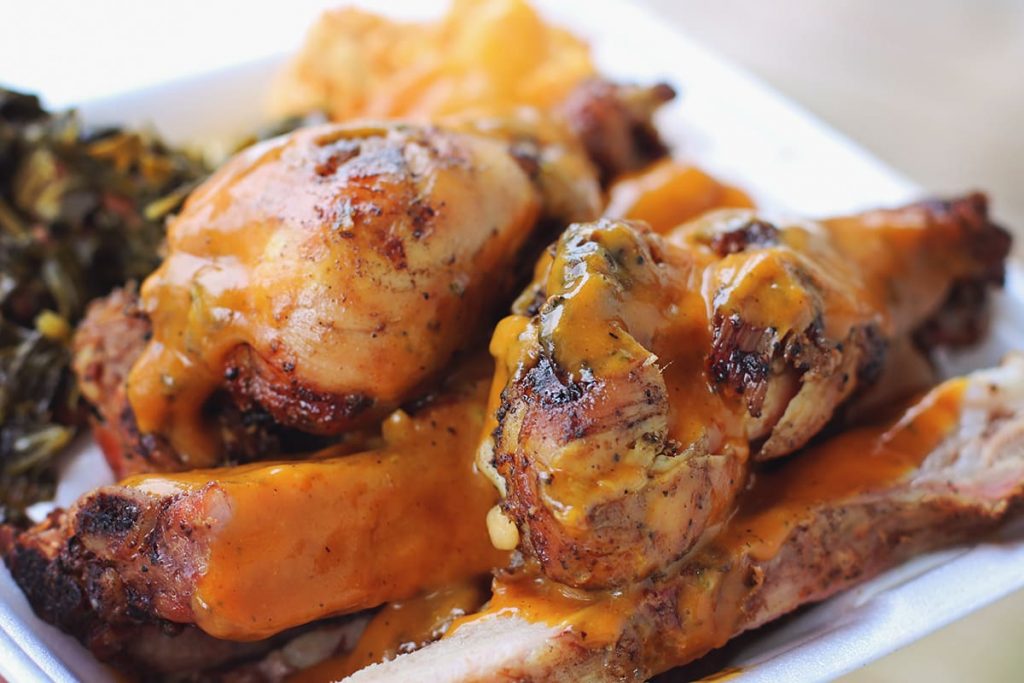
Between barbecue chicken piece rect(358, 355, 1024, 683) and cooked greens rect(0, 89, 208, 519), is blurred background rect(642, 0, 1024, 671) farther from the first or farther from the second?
→ cooked greens rect(0, 89, 208, 519)

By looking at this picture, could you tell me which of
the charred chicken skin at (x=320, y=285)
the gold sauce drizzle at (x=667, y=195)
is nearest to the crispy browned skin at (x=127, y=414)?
the charred chicken skin at (x=320, y=285)

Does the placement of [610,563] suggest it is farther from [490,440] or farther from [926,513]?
[926,513]

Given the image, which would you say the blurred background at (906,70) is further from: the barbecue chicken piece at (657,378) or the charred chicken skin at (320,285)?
the charred chicken skin at (320,285)

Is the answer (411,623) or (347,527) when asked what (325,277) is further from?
(411,623)

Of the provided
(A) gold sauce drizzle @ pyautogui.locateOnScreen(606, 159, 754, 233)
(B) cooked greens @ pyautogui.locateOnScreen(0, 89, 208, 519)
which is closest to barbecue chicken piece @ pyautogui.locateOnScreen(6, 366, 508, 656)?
(B) cooked greens @ pyautogui.locateOnScreen(0, 89, 208, 519)

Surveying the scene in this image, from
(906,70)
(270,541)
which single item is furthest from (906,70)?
(270,541)

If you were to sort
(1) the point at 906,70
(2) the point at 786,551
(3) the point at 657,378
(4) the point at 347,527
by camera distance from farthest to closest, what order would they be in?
(1) the point at 906,70, (2) the point at 786,551, (4) the point at 347,527, (3) the point at 657,378
